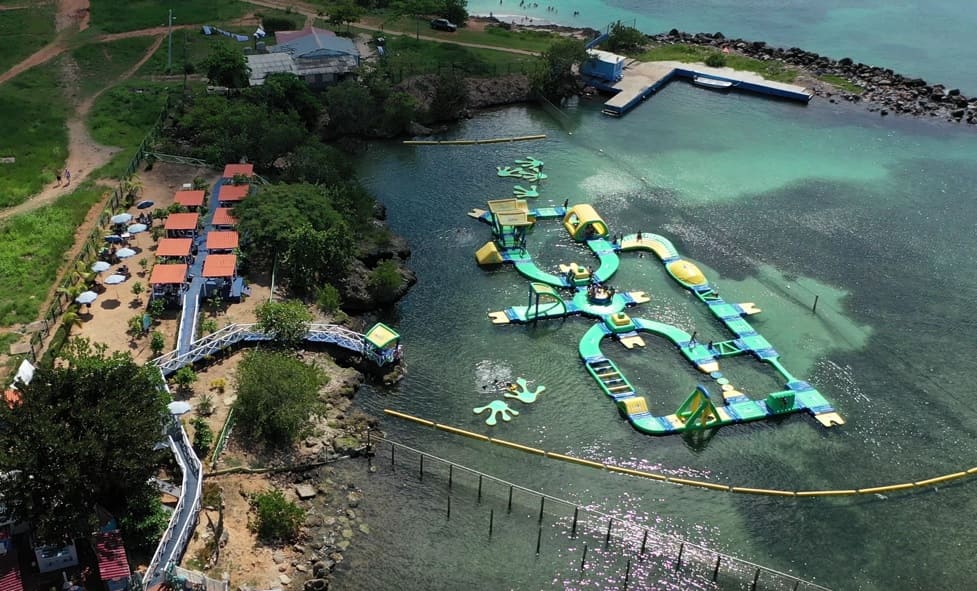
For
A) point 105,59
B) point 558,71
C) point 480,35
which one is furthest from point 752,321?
point 105,59

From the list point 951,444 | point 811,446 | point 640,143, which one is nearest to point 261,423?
point 811,446

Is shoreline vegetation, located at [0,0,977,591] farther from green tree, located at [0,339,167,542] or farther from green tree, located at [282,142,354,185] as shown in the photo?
green tree, located at [0,339,167,542]

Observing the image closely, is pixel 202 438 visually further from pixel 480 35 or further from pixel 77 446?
pixel 480 35

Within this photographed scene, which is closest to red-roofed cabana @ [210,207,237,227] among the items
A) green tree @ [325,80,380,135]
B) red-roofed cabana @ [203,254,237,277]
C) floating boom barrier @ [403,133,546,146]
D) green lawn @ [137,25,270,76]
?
red-roofed cabana @ [203,254,237,277]

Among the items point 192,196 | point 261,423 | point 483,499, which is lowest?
point 483,499

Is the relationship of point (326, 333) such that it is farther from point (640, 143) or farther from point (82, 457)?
point (640, 143)

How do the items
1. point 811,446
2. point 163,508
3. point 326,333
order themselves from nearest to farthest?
point 163,508, point 811,446, point 326,333
